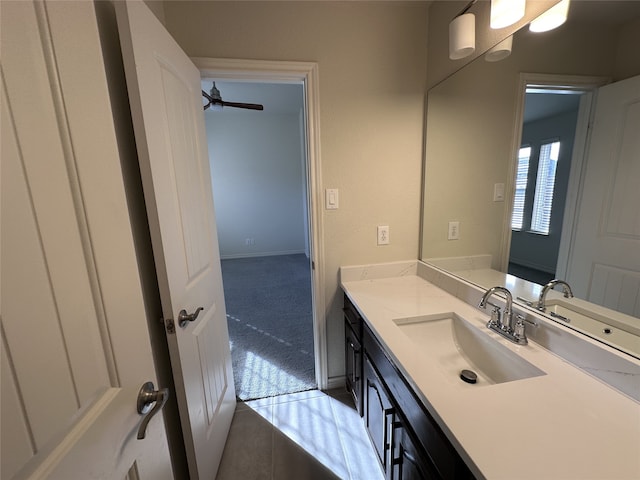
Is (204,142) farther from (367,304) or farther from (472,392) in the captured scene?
(472,392)

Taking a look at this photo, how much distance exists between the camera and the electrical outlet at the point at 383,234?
1746mm

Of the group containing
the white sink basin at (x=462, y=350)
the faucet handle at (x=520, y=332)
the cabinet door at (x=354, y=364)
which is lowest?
the cabinet door at (x=354, y=364)

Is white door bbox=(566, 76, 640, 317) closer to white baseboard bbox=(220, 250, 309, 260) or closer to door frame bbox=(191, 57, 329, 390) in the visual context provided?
door frame bbox=(191, 57, 329, 390)

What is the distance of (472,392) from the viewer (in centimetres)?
78

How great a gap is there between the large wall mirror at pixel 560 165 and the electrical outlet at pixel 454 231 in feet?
0.22

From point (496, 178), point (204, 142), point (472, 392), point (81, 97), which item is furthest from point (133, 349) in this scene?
point (496, 178)

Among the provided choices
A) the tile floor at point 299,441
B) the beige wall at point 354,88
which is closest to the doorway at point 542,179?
the beige wall at point 354,88

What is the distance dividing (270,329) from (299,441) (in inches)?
51.0

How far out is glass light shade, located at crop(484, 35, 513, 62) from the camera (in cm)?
110

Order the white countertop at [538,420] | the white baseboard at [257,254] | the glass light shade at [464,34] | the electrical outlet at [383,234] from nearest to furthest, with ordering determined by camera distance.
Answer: the white countertop at [538,420] < the glass light shade at [464,34] < the electrical outlet at [383,234] < the white baseboard at [257,254]

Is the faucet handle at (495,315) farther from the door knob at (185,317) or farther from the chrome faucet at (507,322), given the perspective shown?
the door knob at (185,317)

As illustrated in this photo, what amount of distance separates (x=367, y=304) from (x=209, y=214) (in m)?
0.98

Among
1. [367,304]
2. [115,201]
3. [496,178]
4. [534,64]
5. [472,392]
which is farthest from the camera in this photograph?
[367,304]

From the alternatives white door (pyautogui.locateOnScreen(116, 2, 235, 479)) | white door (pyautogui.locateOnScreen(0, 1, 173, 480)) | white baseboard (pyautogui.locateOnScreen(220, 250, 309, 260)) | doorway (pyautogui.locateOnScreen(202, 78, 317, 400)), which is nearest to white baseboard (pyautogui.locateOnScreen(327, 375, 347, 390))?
white door (pyautogui.locateOnScreen(116, 2, 235, 479))
